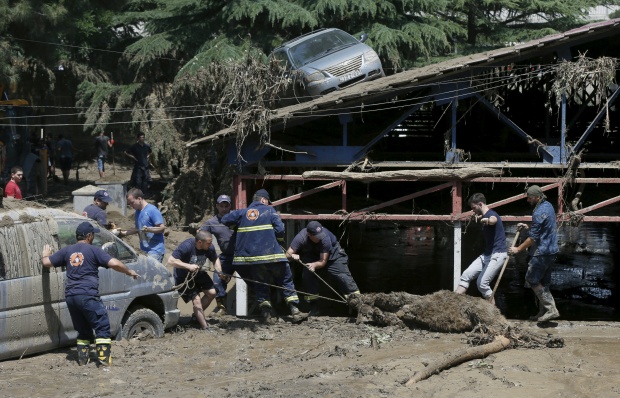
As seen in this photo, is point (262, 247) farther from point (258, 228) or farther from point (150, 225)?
point (150, 225)

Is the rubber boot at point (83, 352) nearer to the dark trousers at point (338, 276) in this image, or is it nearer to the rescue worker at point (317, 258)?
the rescue worker at point (317, 258)

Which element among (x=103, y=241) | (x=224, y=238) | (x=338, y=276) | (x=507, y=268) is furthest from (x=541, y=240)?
(x=507, y=268)

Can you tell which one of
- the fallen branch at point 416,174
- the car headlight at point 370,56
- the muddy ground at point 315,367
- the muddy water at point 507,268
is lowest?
the muddy water at point 507,268

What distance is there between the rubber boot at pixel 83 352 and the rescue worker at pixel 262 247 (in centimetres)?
333

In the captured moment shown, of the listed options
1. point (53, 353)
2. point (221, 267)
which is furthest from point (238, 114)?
point (53, 353)

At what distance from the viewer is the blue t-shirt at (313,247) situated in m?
13.9

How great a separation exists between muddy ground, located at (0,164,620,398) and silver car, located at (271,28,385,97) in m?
6.37

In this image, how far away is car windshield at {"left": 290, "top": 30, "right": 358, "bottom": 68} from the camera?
19484mm

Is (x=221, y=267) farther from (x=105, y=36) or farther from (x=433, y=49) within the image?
(x=105, y=36)

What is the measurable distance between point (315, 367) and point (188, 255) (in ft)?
9.04

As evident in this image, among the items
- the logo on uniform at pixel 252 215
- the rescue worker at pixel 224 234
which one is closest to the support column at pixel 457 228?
the logo on uniform at pixel 252 215

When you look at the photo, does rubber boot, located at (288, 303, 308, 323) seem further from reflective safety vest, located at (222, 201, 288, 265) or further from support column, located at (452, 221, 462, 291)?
support column, located at (452, 221, 462, 291)

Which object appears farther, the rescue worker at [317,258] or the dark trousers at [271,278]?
the rescue worker at [317,258]

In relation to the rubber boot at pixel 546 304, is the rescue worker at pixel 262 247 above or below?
above
